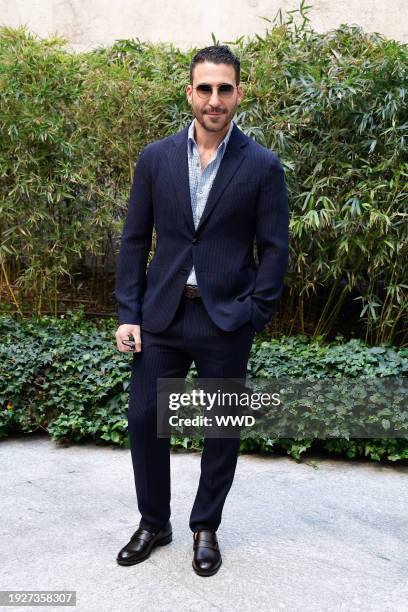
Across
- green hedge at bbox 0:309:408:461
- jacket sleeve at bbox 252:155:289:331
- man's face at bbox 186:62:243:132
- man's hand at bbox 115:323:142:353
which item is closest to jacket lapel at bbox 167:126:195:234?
man's face at bbox 186:62:243:132

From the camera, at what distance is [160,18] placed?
565cm

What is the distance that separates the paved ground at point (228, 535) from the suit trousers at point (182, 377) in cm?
21

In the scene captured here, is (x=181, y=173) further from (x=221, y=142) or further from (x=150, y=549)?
(x=150, y=549)

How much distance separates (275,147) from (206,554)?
248 cm

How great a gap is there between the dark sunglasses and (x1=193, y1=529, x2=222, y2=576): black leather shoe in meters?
1.36

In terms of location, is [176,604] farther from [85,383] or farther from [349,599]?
[85,383]

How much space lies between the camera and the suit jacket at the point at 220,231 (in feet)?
6.86

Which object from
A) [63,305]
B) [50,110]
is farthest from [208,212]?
[63,305]

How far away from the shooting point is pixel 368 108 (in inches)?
152

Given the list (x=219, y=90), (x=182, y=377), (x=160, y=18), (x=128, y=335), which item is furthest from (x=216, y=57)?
(x=160, y=18)

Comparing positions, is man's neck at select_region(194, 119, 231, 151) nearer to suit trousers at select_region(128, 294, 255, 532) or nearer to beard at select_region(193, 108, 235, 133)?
beard at select_region(193, 108, 235, 133)

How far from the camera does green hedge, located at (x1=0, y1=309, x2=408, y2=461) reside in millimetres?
3477

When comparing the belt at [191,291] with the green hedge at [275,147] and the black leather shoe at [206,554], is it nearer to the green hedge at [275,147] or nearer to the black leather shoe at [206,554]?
the black leather shoe at [206,554]

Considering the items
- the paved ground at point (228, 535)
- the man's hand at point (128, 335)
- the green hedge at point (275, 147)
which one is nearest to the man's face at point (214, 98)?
the man's hand at point (128, 335)
